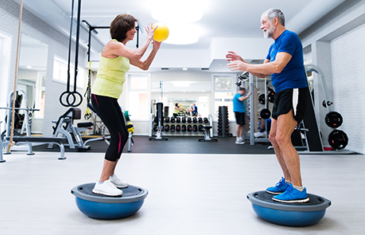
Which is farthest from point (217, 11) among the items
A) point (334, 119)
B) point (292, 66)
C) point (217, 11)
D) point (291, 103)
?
point (291, 103)

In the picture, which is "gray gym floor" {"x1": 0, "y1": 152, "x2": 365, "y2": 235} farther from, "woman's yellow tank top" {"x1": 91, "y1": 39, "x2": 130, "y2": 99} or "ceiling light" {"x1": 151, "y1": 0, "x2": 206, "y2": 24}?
"ceiling light" {"x1": 151, "y1": 0, "x2": 206, "y2": 24}

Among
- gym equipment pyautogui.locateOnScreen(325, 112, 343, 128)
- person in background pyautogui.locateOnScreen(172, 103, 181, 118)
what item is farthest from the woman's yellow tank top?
person in background pyautogui.locateOnScreen(172, 103, 181, 118)

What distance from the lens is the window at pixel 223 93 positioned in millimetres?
8922

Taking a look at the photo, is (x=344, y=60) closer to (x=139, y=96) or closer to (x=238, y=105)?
(x=238, y=105)

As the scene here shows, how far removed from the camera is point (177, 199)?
1.60m

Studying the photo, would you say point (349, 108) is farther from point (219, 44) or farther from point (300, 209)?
point (300, 209)

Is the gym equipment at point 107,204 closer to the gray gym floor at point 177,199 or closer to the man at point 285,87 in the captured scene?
the gray gym floor at point 177,199

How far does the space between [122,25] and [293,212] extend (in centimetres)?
144

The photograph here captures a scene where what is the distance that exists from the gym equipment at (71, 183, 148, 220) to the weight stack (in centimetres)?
729

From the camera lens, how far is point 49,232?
1076 millimetres

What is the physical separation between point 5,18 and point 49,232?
485cm

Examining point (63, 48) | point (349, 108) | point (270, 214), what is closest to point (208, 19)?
point (349, 108)

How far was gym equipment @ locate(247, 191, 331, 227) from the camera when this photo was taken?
1.12m

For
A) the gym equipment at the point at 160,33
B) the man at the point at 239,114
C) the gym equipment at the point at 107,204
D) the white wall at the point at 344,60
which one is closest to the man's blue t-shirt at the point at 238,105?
the man at the point at 239,114
